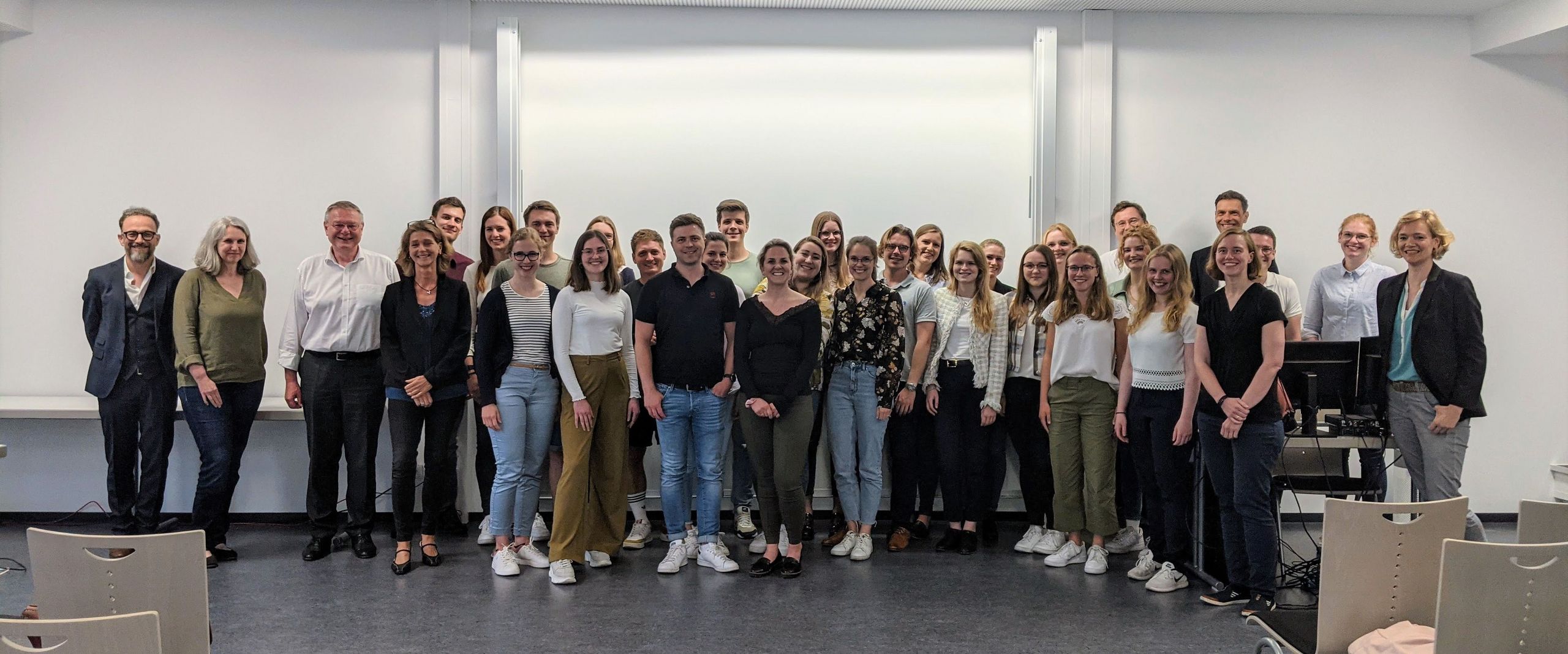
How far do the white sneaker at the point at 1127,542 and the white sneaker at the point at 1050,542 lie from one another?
23 cm

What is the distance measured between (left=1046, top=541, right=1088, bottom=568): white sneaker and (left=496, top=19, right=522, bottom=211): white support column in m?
3.51

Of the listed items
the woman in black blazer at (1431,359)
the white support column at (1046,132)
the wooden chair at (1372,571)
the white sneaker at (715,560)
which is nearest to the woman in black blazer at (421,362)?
the white sneaker at (715,560)

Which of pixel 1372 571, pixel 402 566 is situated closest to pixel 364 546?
pixel 402 566

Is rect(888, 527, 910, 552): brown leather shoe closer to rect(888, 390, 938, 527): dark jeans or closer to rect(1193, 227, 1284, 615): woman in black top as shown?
rect(888, 390, 938, 527): dark jeans

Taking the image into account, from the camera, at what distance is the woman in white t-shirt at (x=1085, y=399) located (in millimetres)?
4613

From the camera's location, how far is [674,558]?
14.9 ft

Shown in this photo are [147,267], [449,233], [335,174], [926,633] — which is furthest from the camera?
[335,174]

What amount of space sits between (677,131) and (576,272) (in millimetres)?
1825

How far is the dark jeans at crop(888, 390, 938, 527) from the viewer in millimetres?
5094

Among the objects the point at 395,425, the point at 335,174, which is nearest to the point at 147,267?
the point at 335,174

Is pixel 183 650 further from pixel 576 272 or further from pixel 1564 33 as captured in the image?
pixel 1564 33

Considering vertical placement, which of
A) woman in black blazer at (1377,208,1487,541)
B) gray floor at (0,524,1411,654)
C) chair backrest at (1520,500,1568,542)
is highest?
woman in black blazer at (1377,208,1487,541)

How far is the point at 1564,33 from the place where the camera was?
553 centimetres

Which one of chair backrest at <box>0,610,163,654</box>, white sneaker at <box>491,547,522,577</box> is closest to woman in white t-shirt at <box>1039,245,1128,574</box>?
white sneaker at <box>491,547,522,577</box>
